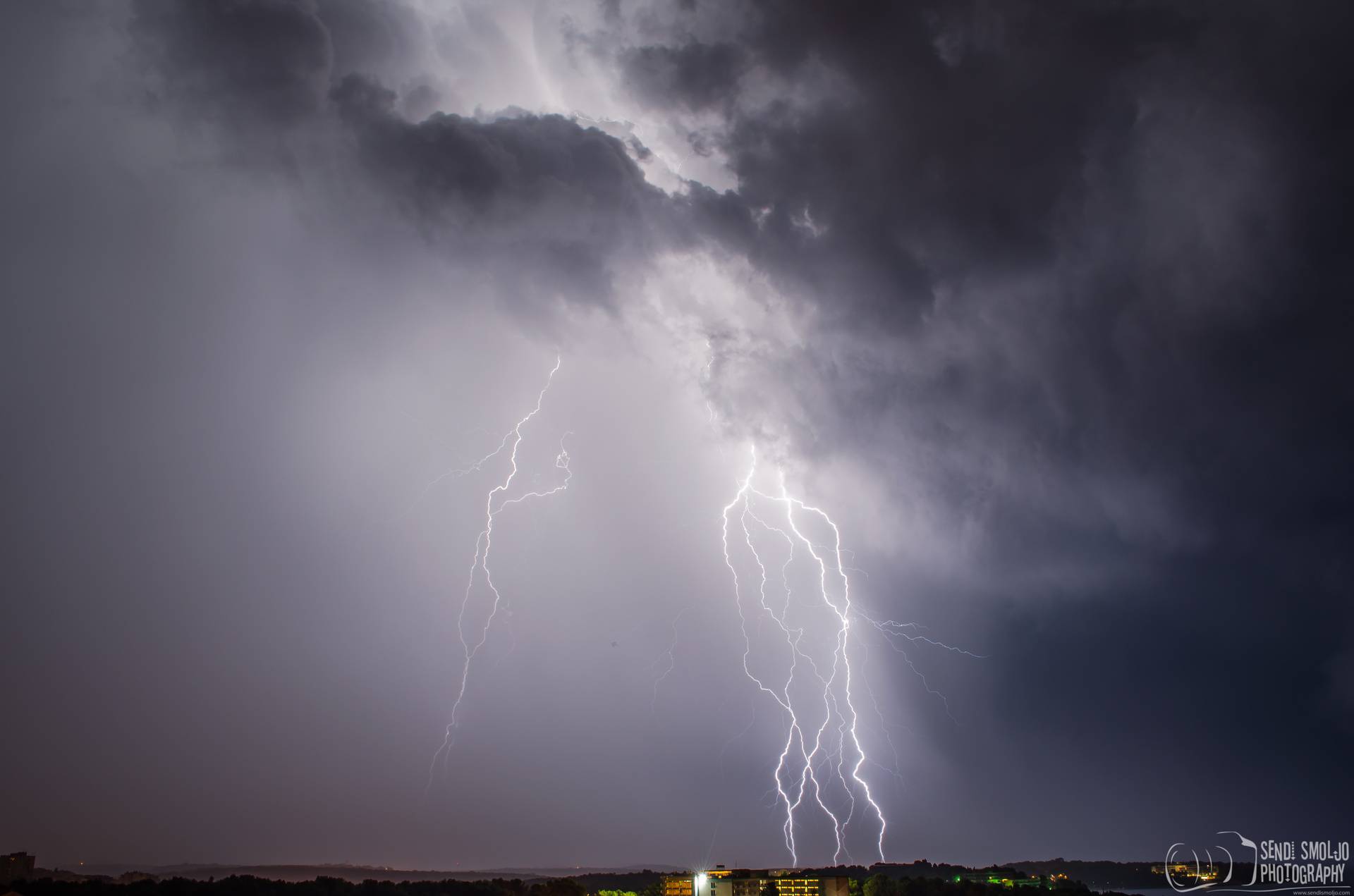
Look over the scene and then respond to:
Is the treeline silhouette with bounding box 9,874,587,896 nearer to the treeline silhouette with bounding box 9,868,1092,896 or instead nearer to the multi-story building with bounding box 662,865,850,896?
the treeline silhouette with bounding box 9,868,1092,896

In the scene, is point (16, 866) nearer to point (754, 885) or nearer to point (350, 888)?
point (350, 888)

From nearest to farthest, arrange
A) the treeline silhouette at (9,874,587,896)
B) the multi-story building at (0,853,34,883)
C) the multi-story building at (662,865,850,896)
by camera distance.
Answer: the treeline silhouette at (9,874,587,896)
the multi-story building at (662,865,850,896)
the multi-story building at (0,853,34,883)

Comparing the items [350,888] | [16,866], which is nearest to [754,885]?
[350,888]

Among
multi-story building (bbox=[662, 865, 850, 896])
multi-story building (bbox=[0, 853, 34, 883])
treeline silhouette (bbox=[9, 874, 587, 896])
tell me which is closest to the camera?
treeline silhouette (bbox=[9, 874, 587, 896])

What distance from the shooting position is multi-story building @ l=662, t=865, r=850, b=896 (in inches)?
1973

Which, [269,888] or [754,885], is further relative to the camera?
[754,885]

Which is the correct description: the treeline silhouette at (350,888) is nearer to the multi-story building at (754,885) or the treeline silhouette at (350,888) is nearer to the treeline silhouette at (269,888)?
the treeline silhouette at (269,888)

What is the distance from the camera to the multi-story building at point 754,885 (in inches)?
1973

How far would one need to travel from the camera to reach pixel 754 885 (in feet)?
168

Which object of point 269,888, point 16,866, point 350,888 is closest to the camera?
point 269,888

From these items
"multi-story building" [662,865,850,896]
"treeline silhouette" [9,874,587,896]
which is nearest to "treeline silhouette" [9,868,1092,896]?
"treeline silhouette" [9,874,587,896]

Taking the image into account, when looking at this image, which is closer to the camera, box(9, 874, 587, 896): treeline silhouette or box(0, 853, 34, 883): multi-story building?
box(9, 874, 587, 896): treeline silhouette

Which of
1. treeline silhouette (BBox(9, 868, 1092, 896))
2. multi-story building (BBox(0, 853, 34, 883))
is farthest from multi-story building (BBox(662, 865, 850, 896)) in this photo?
multi-story building (BBox(0, 853, 34, 883))

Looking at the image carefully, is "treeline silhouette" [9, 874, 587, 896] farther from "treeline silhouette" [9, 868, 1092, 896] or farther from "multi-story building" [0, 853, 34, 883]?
"multi-story building" [0, 853, 34, 883]
